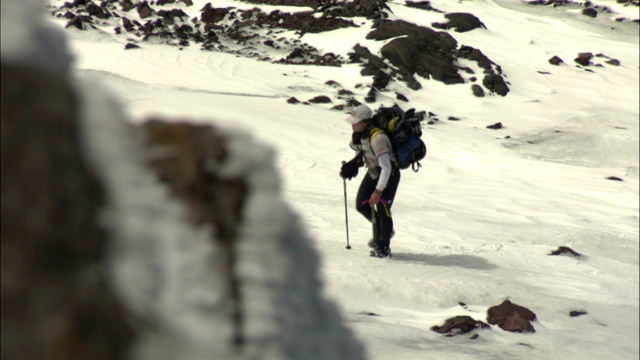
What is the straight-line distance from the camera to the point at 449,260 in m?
7.71

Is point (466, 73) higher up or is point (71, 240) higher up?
point (71, 240)

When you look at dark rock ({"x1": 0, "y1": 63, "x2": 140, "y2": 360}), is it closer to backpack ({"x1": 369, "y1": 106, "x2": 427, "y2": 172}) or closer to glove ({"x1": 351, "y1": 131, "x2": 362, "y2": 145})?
backpack ({"x1": 369, "y1": 106, "x2": 427, "y2": 172})

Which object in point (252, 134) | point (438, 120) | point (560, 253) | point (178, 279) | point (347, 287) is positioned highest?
point (252, 134)

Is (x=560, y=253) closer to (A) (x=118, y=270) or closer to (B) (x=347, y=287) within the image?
(B) (x=347, y=287)

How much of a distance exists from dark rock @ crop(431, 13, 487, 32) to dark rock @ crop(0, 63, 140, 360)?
80.8ft

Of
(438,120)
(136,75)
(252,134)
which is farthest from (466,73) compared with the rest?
(252,134)

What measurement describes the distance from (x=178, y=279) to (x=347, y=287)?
507cm

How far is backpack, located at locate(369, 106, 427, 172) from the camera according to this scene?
6.44 m

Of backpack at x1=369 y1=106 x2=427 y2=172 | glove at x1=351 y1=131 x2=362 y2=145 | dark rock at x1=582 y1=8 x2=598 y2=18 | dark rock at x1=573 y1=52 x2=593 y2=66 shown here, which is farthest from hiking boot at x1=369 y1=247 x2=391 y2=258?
dark rock at x1=582 y1=8 x2=598 y2=18

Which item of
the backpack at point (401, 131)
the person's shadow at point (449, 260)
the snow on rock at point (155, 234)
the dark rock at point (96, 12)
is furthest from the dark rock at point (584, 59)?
the snow on rock at point (155, 234)

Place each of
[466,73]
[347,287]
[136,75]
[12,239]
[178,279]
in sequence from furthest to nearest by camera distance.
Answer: [466,73] → [136,75] → [347,287] → [178,279] → [12,239]

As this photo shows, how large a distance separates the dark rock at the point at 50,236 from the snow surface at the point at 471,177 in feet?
0.34

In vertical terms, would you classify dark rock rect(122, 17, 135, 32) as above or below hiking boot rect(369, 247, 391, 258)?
below

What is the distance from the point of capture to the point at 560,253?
27.6 feet
